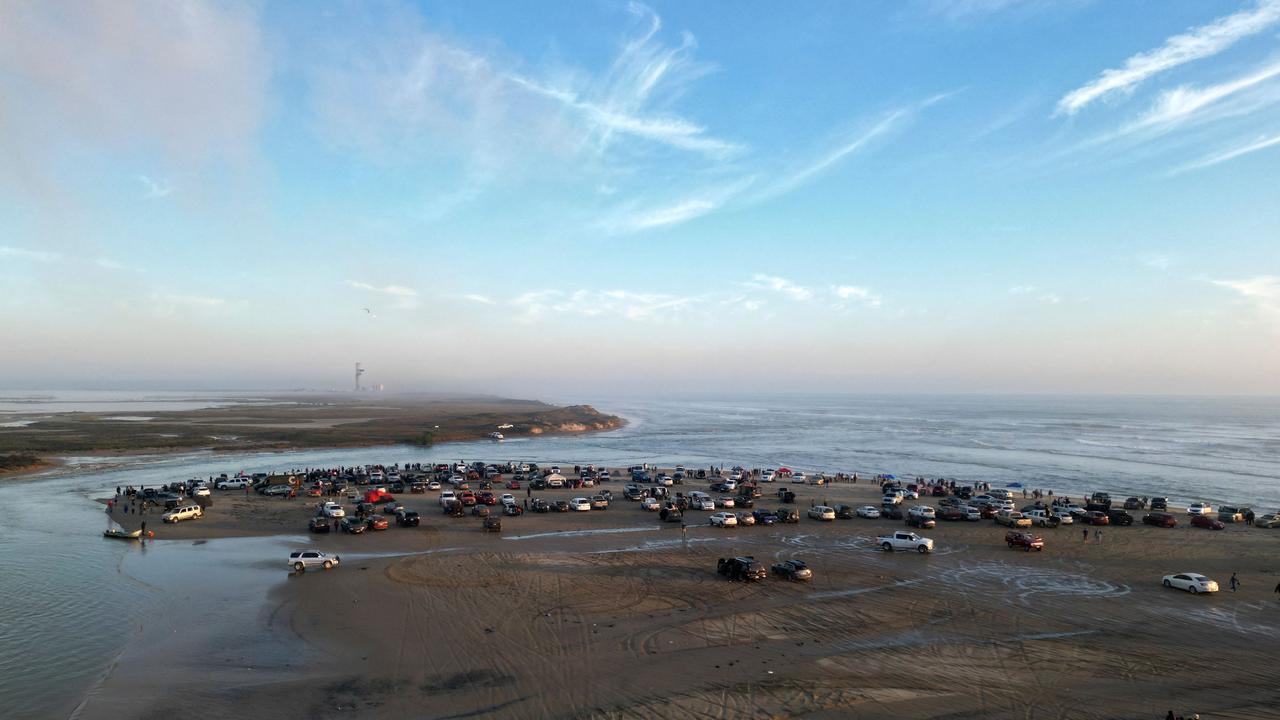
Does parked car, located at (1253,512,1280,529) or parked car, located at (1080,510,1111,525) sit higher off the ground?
parked car, located at (1080,510,1111,525)

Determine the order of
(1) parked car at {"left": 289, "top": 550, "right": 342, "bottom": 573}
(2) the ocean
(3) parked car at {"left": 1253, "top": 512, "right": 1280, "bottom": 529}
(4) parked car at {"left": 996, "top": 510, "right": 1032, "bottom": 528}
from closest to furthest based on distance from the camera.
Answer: (2) the ocean
(1) parked car at {"left": 289, "top": 550, "right": 342, "bottom": 573}
(4) parked car at {"left": 996, "top": 510, "right": 1032, "bottom": 528}
(3) parked car at {"left": 1253, "top": 512, "right": 1280, "bottom": 529}

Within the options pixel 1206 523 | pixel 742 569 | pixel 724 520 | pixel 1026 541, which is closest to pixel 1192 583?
pixel 1026 541

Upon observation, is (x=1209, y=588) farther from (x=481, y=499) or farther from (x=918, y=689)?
(x=481, y=499)

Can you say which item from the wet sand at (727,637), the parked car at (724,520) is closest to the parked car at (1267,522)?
the wet sand at (727,637)

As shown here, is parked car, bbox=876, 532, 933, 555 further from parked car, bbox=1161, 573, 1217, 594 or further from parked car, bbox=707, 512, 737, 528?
parked car, bbox=1161, 573, 1217, 594

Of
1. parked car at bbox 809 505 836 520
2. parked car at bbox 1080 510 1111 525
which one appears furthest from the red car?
parked car at bbox 809 505 836 520

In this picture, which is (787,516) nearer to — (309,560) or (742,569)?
(742,569)

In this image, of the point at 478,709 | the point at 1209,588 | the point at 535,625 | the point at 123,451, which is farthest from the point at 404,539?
the point at 123,451
